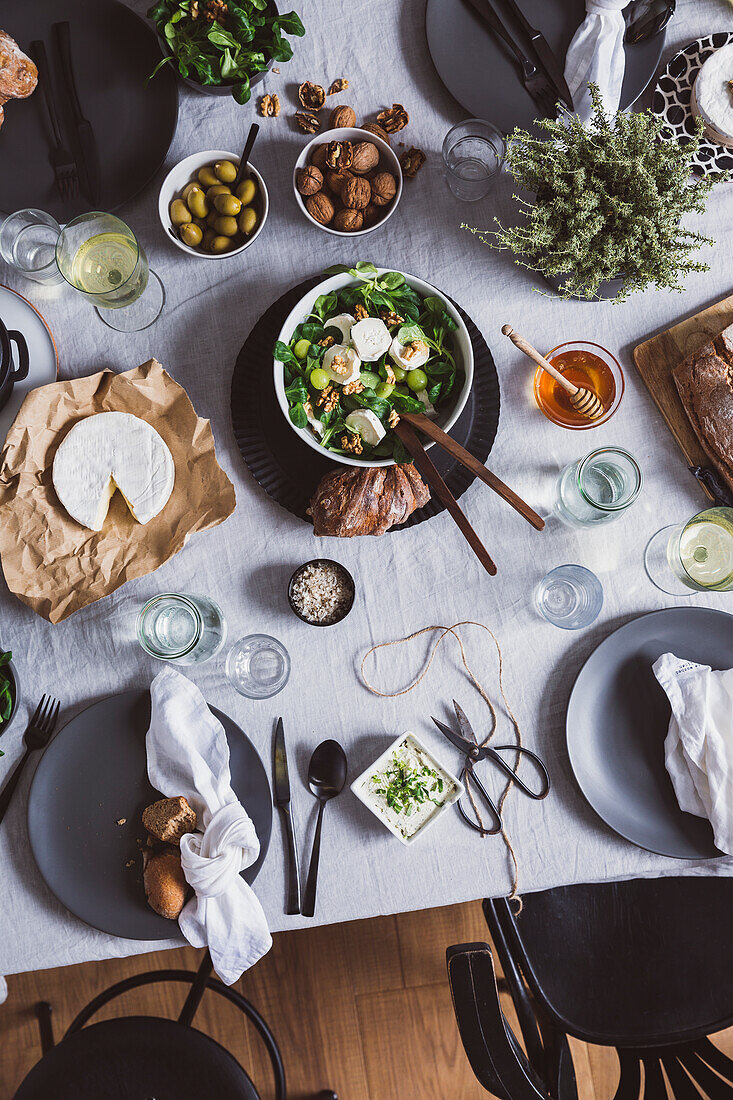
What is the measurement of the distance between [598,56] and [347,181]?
0.48 meters

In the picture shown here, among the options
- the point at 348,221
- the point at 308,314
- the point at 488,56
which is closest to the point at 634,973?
the point at 308,314

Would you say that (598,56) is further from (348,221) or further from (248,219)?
(248,219)

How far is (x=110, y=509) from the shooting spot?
48.7 inches

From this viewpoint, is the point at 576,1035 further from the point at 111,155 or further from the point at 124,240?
the point at 111,155

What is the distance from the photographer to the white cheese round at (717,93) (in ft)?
4.12

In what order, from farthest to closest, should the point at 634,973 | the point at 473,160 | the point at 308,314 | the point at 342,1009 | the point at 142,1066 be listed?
the point at 342,1009 → the point at 634,973 → the point at 142,1066 → the point at 473,160 → the point at 308,314

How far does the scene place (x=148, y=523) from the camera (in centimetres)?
122

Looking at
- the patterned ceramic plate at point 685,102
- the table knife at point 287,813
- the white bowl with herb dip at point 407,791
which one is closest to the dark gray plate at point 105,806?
the table knife at point 287,813

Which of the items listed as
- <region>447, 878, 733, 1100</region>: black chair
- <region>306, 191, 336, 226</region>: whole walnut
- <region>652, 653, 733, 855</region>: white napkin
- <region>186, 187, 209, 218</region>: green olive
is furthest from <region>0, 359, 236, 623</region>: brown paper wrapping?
<region>447, 878, 733, 1100</region>: black chair

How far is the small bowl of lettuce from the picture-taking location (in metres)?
1.17

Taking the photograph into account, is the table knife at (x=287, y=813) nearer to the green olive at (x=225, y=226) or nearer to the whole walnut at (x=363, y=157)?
the green olive at (x=225, y=226)

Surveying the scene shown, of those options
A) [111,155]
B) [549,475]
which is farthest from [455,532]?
[111,155]

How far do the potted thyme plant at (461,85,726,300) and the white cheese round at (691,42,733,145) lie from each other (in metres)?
0.20

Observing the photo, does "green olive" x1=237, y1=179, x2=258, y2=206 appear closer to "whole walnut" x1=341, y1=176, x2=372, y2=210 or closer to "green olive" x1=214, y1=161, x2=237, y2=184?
"green olive" x1=214, y1=161, x2=237, y2=184
